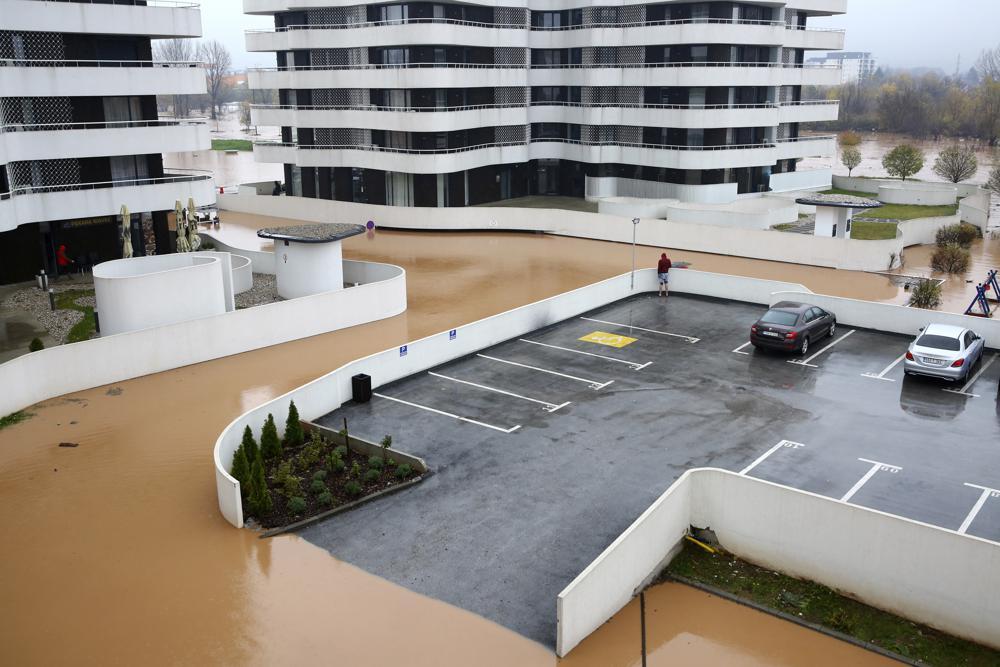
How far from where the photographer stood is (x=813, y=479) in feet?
62.6

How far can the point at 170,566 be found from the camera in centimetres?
1598

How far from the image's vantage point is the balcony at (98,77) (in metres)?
32.6

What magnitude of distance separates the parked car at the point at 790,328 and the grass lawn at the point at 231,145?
Answer: 10513cm

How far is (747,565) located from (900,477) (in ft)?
17.2

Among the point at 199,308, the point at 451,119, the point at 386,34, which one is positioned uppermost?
the point at 386,34

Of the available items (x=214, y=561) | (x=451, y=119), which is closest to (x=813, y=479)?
(x=214, y=561)

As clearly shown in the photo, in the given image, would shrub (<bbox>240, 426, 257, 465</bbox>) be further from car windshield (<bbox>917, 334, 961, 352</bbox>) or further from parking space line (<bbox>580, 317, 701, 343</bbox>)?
car windshield (<bbox>917, 334, 961, 352</bbox>)

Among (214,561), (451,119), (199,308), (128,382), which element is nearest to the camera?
(214,561)

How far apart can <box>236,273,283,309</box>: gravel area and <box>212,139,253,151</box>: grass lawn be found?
88.6 m

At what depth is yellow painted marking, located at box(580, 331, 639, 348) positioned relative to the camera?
96.8ft

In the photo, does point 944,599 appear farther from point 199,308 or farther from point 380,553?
point 199,308

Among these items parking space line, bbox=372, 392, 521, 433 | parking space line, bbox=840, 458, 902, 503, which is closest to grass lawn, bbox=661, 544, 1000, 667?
parking space line, bbox=840, 458, 902, 503

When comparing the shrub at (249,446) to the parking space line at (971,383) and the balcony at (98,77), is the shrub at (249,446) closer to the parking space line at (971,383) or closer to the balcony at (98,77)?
the parking space line at (971,383)

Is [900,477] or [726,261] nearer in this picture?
[900,477]
